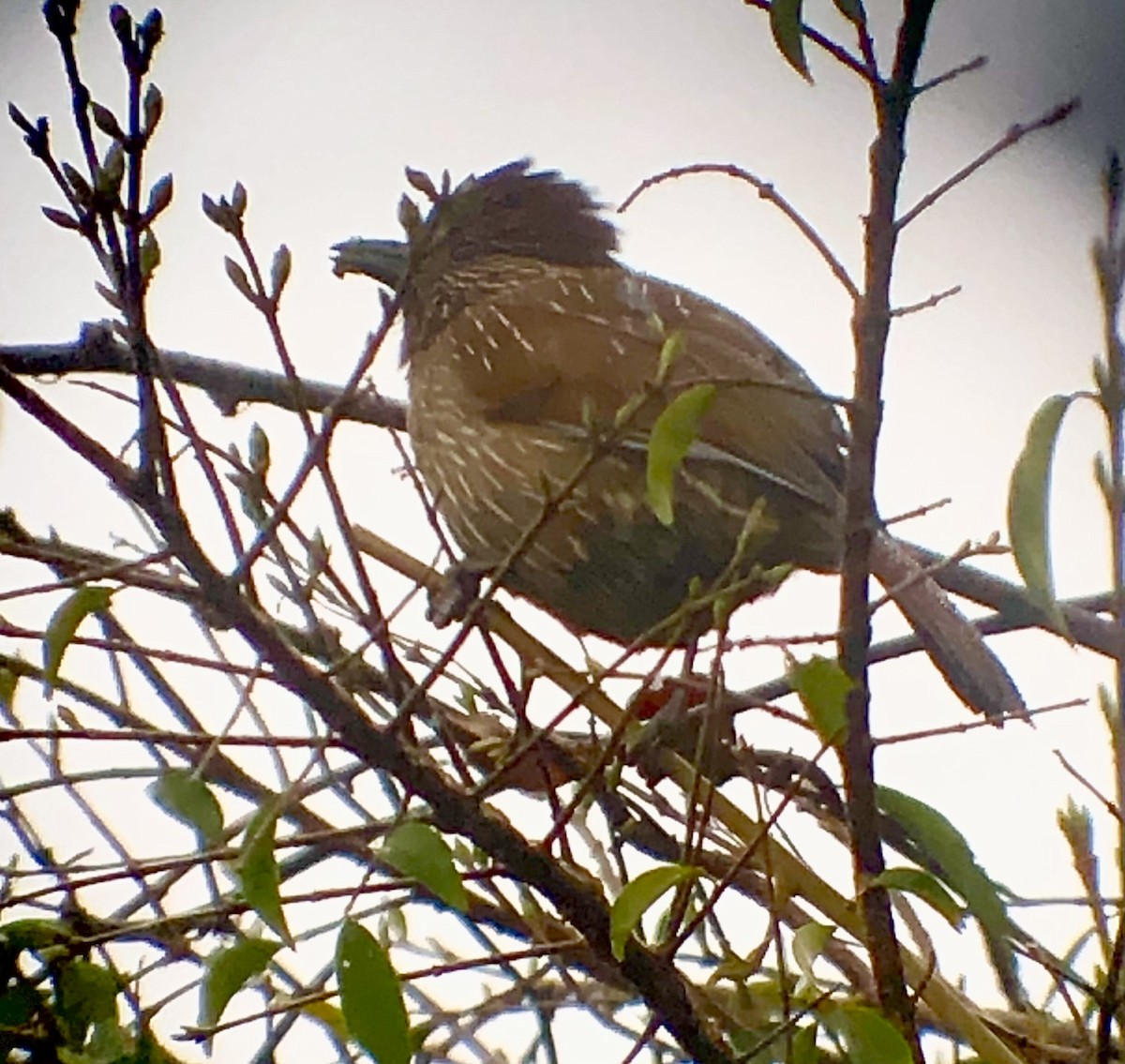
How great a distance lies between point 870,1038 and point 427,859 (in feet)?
0.84

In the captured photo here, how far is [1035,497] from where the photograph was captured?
34.1 inches

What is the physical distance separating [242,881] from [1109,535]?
0.50 metres

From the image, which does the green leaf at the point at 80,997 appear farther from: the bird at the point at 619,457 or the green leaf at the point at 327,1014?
the bird at the point at 619,457

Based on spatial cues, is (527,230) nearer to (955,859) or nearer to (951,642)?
(951,642)

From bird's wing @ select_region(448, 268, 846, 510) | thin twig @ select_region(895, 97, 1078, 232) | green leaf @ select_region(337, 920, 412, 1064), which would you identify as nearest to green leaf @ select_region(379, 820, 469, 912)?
green leaf @ select_region(337, 920, 412, 1064)

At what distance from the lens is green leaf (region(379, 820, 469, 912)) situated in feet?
2.64

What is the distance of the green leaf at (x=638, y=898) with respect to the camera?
33.0 inches

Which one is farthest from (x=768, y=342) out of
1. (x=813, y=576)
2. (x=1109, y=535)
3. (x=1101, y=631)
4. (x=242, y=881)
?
(x=242, y=881)

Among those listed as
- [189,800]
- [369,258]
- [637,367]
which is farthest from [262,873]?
[369,258]

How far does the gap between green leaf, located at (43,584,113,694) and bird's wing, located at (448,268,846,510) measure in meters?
0.60

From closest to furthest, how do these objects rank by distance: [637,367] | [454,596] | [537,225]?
[454,596], [637,367], [537,225]

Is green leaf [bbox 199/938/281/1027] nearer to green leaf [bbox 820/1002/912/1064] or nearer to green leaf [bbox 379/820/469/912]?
green leaf [bbox 379/820/469/912]

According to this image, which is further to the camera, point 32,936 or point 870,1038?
point 32,936

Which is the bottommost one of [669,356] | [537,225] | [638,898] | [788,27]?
[638,898]
